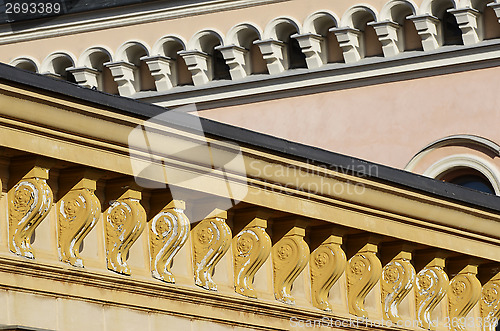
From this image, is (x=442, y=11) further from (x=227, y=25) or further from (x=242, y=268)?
(x=242, y=268)

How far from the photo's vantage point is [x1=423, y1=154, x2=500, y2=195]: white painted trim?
16.2 meters

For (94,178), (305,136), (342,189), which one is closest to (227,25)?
(305,136)

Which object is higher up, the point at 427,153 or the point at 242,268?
the point at 427,153

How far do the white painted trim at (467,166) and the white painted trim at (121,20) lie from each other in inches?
114

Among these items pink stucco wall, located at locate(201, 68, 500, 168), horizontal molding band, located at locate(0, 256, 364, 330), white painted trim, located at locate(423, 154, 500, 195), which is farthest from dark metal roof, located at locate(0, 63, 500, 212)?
pink stucco wall, located at locate(201, 68, 500, 168)

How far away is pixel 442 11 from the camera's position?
53.9 ft

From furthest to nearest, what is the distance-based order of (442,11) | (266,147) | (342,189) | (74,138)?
(442,11)
(342,189)
(266,147)
(74,138)

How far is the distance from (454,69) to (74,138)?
9.94 m

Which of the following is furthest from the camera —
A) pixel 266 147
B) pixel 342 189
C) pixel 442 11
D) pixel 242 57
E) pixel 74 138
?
pixel 242 57

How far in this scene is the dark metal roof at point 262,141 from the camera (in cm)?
694

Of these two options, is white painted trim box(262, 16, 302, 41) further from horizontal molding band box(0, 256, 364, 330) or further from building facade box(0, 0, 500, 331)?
horizontal molding band box(0, 256, 364, 330)

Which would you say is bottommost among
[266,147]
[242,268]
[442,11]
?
[242,268]

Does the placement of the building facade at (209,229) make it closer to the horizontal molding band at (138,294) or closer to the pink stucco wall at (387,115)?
the horizontal molding band at (138,294)

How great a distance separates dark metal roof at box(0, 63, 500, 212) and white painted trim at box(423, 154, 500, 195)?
582 cm
